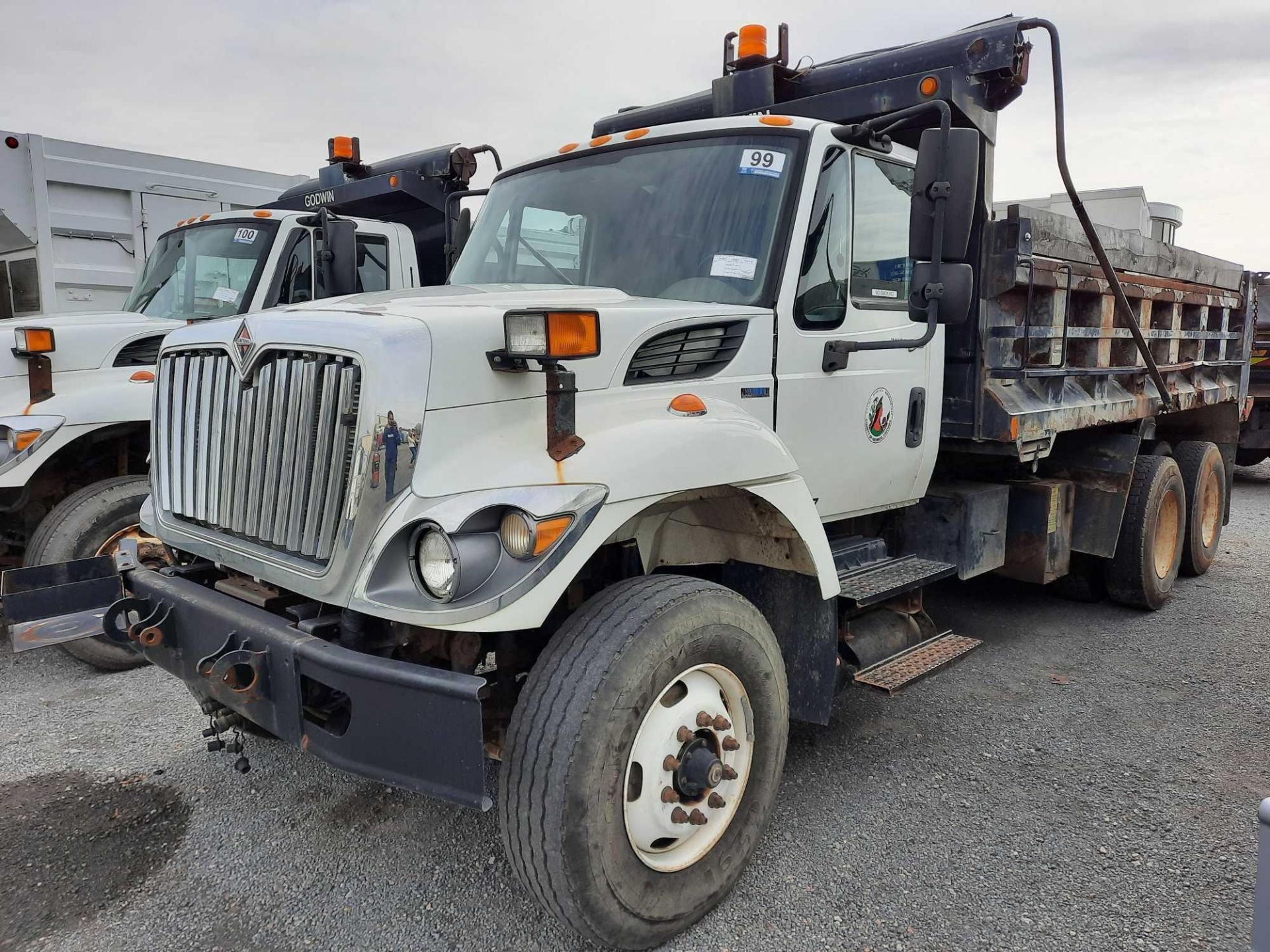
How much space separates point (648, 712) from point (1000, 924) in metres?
1.28

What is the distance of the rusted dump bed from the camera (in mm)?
4234

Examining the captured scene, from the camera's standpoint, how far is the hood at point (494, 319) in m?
2.43

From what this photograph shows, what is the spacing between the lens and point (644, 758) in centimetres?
255

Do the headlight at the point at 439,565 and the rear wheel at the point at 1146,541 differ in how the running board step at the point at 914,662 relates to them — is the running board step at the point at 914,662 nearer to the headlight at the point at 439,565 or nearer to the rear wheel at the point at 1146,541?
the headlight at the point at 439,565

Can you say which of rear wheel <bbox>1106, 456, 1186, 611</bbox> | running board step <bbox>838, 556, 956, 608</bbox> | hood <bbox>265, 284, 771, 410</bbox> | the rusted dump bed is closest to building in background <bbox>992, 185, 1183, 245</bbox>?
the rusted dump bed

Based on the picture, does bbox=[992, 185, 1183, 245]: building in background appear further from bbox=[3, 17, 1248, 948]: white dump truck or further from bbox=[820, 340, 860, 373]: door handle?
bbox=[820, 340, 860, 373]: door handle

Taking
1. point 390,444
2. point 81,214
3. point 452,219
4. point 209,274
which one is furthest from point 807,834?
point 81,214

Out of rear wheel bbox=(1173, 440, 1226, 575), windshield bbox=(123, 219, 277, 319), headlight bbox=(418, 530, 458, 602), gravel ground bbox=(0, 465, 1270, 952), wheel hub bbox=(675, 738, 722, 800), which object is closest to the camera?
headlight bbox=(418, 530, 458, 602)

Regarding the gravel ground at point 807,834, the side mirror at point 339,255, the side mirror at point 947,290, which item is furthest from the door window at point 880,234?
the side mirror at point 339,255

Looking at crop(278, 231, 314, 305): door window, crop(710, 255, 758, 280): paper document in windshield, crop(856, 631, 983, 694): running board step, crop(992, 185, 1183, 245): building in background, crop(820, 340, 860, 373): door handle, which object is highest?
crop(992, 185, 1183, 245): building in background

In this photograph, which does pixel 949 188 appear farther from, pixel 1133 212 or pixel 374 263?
pixel 1133 212

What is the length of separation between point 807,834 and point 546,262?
2.33 m

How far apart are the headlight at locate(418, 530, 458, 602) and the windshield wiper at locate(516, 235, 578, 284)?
4.76 ft

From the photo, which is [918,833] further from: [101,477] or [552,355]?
[101,477]
